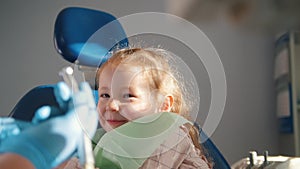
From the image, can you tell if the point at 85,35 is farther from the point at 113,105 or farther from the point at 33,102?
the point at 113,105

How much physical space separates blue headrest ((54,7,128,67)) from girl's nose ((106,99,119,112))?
0.79ft

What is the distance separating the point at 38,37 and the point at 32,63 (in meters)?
0.15

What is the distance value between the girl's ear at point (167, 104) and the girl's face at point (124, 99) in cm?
3

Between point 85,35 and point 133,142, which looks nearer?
point 133,142

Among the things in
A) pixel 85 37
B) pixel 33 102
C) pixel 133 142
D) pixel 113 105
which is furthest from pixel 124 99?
pixel 85 37

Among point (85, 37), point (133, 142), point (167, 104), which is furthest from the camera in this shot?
point (85, 37)

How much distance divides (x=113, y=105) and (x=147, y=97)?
8cm

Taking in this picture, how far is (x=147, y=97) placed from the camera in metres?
0.88

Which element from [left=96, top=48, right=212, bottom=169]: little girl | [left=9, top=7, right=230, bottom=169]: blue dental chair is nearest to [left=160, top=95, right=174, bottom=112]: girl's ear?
[left=96, top=48, right=212, bottom=169]: little girl

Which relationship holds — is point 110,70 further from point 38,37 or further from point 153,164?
point 38,37

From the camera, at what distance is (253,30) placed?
0.13 meters

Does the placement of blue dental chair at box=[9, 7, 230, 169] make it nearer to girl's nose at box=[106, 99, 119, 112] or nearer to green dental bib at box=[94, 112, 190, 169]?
girl's nose at box=[106, 99, 119, 112]

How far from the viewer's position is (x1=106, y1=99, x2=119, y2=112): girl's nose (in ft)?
2.73

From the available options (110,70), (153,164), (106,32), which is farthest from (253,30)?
(106,32)
